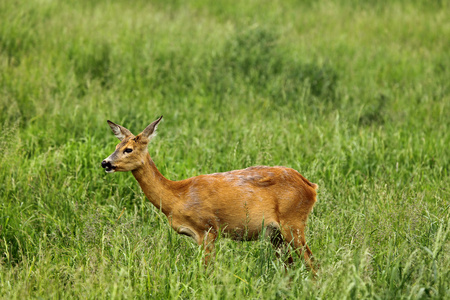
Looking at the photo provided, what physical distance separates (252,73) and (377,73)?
2626 mm

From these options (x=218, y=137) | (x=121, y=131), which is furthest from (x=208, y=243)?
(x=218, y=137)

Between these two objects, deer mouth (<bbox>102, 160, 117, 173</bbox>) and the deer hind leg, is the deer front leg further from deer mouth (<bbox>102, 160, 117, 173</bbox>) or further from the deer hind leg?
deer mouth (<bbox>102, 160, 117, 173</bbox>)

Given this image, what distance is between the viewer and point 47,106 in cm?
709

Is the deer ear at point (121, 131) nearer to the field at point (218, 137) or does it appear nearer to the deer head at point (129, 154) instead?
the deer head at point (129, 154)

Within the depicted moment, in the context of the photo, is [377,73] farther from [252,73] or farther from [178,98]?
[178,98]

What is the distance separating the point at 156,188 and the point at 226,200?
57 centimetres

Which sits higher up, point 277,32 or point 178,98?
point 277,32

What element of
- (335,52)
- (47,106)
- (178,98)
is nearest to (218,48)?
(178,98)

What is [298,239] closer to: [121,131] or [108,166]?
[108,166]

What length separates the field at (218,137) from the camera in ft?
11.9

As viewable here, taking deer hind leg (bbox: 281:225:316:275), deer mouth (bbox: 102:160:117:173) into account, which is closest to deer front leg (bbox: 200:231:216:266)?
deer hind leg (bbox: 281:225:316:275)

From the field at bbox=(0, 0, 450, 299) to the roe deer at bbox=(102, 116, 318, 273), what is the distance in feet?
0.54

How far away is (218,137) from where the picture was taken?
6789 mm

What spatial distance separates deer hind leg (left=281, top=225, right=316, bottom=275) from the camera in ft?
13.0
